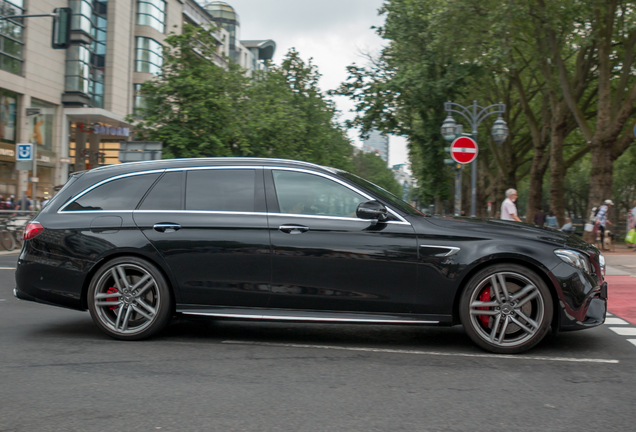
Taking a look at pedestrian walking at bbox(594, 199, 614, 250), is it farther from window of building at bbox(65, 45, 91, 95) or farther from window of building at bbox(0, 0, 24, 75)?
window of building at bbox(65, 45, 91, 95)

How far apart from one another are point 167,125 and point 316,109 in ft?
62.5

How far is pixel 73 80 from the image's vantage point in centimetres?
3856

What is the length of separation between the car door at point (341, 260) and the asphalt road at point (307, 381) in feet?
1.43

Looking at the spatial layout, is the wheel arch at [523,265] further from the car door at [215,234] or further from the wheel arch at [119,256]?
the wheel arch at [119,256]

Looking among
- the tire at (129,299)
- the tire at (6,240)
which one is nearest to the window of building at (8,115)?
the tire at (6,240)

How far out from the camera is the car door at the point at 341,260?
18.0 feet

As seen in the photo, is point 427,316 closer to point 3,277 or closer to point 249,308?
point 249,308

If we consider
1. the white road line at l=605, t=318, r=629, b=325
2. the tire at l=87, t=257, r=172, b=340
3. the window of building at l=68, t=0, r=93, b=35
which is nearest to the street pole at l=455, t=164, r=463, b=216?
the white road line at l=605, t=318, r=629, b=325

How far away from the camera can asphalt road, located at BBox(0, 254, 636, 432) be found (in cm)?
374

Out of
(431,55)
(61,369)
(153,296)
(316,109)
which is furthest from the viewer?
(316,109)

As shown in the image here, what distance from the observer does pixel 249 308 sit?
568 centimetres

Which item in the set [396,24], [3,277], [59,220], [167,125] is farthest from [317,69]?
[59,220]

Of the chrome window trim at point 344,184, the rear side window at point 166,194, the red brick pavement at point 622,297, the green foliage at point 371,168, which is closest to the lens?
the chrome window trim at point 344,184

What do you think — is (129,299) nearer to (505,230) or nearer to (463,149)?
(505,230)
